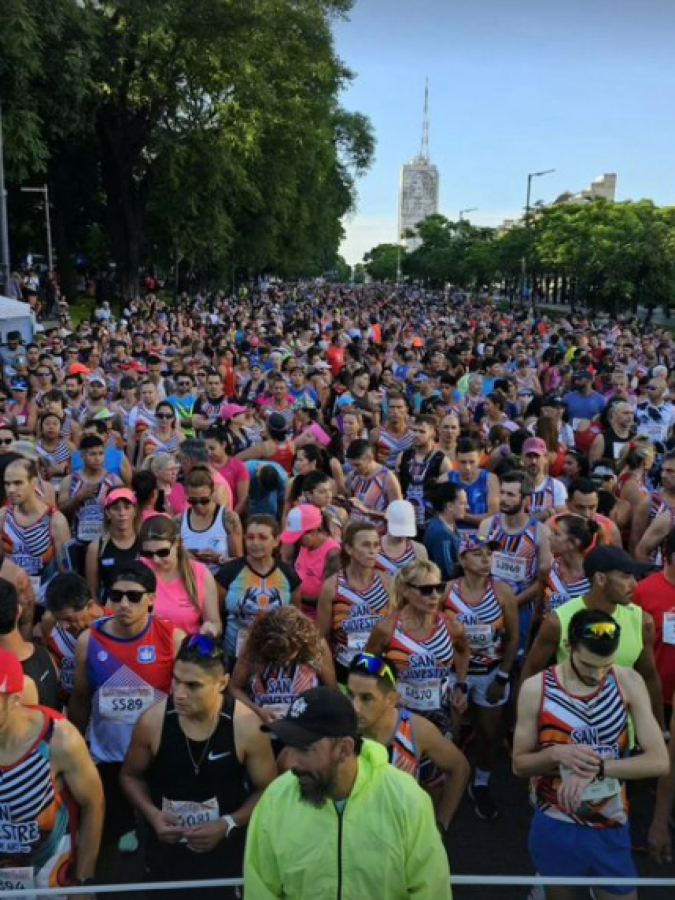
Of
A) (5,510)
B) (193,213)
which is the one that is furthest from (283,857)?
(193,213)

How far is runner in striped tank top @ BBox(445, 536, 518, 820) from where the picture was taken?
4.55 metres

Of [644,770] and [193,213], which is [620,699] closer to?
[644,770]

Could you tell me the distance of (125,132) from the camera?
32594mm

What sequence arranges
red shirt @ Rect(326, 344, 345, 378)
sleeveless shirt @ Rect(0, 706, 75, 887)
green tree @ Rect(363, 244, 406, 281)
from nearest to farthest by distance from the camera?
1. sleeveless shirt @ Rect(0, 706, 75, 887)
2. red shirt @ Rect(326, 344, 345, 378)
3. green tree @ Rect(363, 244, 406, 281)

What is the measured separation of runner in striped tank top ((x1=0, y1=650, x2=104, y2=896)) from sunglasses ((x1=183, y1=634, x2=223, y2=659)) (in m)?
0.52

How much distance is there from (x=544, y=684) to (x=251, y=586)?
1875mm

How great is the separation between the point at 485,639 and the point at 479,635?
0.04 meters

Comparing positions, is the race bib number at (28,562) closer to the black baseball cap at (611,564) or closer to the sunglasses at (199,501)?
the sunglasses at (199,501)

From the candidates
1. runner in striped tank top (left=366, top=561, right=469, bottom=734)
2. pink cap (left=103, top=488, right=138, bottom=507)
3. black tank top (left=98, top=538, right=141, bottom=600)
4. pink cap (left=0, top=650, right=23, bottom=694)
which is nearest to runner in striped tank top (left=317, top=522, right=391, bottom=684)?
runner in striped tank top (left=366, top=561, right=469, bottom=734)

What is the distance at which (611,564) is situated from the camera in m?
3.97

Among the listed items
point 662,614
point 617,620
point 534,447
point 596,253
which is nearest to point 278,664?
point 617,620

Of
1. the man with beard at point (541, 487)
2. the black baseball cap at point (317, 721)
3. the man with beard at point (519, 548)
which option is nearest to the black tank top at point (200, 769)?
the black baseball cap at point (317, 721)

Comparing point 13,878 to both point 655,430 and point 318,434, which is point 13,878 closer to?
point 318,434

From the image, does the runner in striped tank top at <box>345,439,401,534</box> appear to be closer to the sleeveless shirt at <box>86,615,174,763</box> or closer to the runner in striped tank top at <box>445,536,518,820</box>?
the runner in striped tank top at <box>445,536,518,820</box>
